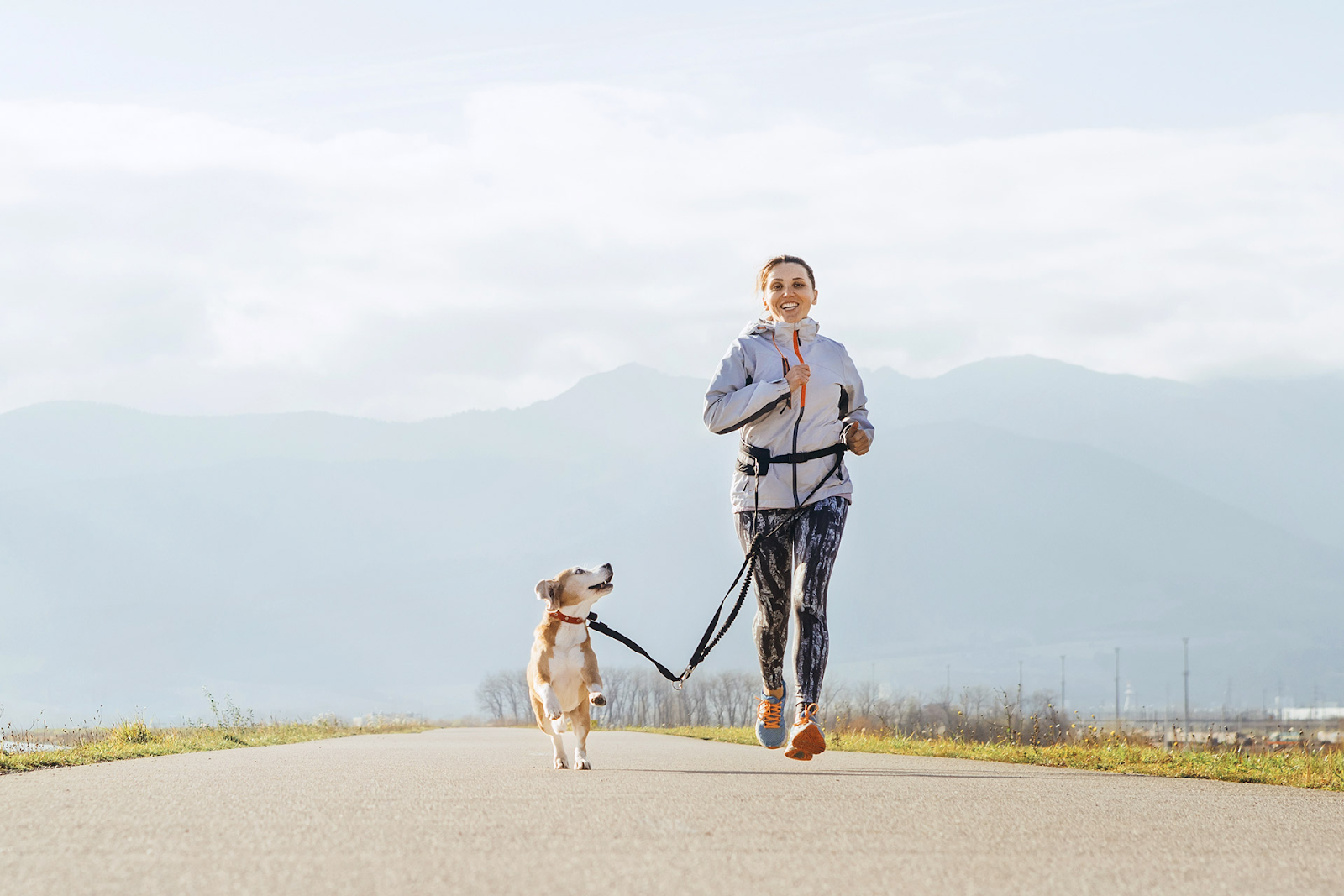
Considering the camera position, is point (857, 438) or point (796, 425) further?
point (796, 425)

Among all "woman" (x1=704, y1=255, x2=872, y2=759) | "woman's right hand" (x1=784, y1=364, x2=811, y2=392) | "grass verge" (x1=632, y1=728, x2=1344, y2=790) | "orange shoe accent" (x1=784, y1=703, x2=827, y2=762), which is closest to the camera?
"orange shoe accent" (x1=784, y1=703, x2=827, y2=762)

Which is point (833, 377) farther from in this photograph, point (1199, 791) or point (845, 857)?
point (845, 857)

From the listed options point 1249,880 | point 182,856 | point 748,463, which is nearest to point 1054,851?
point 1249,880

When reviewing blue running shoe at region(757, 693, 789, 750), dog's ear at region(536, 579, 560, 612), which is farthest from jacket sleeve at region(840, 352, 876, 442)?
dog's ear at region(536, 579, 560, 612)

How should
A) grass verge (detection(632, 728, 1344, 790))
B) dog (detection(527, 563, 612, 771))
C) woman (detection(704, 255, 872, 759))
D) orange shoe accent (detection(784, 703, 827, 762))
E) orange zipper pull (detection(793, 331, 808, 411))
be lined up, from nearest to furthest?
orange shoe accent (detection(784, 703, 827, 762)) < grass verge (detection(632, 728, 1344, 790)) < woman (detection(704, 255, 872, 759)) < dog (detection(527, 563, 612, 771)) < orange zipper pull (detection(793, 331, 808, 411))

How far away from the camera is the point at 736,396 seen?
26.2ft

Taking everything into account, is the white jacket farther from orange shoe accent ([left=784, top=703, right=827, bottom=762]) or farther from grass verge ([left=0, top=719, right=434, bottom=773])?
grass verge ([left=0, top=719, right=434, bottom=773])

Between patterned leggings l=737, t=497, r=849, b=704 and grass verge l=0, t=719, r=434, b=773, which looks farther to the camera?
grass verge l=0, t=719, r=434, b=773

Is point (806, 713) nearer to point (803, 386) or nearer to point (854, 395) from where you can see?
point (803, 386)

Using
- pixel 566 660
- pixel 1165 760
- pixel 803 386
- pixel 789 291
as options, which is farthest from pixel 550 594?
pixel 1165 760

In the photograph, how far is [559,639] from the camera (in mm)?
8117

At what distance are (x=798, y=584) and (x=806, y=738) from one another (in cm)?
98

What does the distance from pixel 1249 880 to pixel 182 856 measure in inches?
118

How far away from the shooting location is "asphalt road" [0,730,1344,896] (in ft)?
12.1
